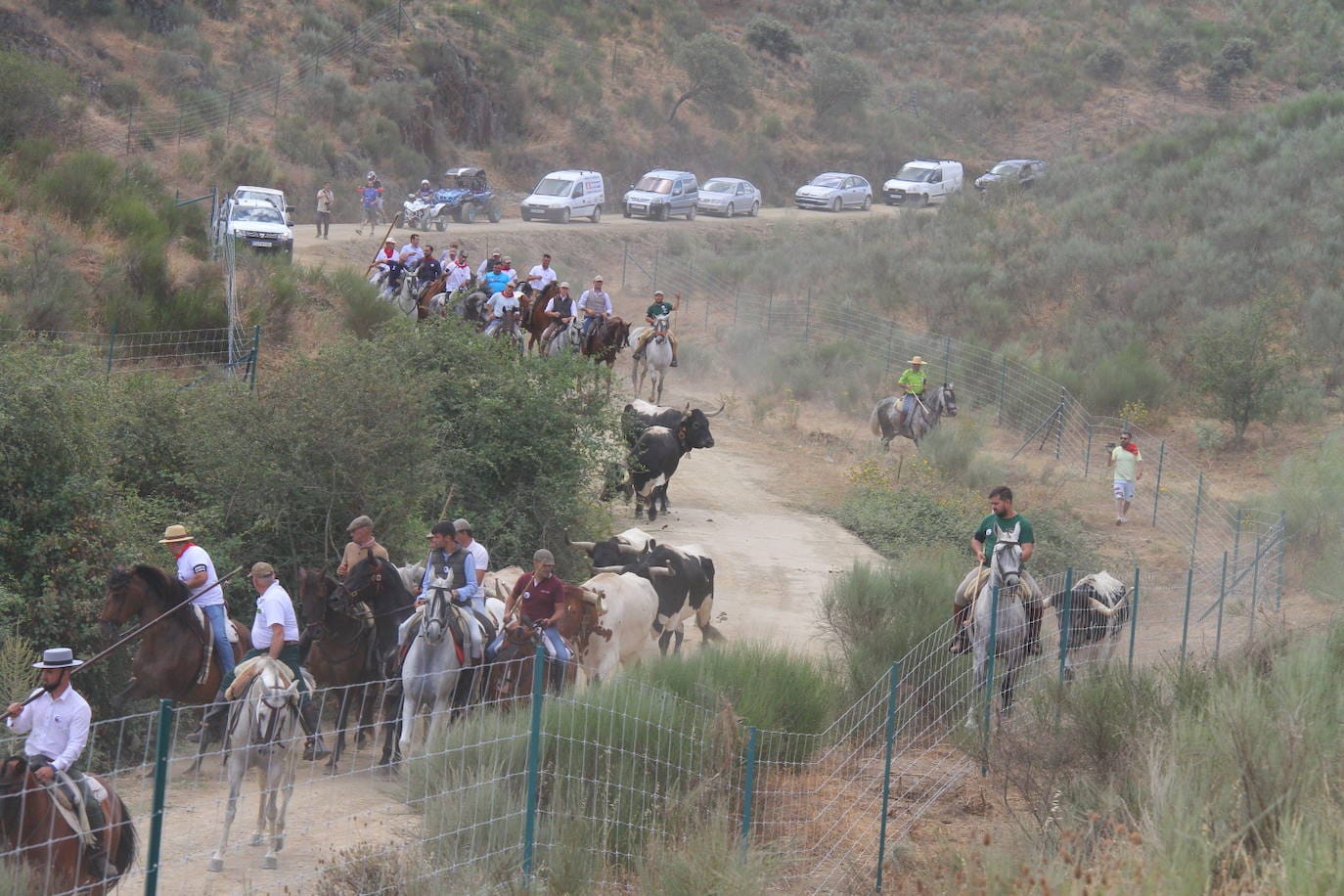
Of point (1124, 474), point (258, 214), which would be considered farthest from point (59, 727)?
point (258, 214)

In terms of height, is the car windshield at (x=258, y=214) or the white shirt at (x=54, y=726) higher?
the car windshield at (x=258, y=214)

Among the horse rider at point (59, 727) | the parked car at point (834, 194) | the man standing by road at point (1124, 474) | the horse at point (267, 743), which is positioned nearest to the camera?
the horse rider at point (59, 727)

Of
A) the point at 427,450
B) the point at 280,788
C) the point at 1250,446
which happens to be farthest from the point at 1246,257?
the point at 280,788

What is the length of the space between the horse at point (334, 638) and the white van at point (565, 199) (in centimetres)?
3553

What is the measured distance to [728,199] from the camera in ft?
173

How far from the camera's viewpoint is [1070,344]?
35156 millimetres

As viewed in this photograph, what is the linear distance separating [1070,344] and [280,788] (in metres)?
28.9

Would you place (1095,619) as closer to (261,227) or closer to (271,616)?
(271,616)

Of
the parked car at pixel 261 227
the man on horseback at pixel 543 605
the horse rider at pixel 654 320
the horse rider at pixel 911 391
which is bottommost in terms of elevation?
the man on horseback at pixel 543 605

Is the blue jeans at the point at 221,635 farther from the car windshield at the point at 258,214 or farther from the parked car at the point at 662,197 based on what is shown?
the parked car at the point at 662,197

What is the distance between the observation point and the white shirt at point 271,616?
1080 cm

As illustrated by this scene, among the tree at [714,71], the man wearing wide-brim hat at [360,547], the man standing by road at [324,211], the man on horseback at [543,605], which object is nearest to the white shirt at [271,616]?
the man wearing wide-brim hat at [360,547]

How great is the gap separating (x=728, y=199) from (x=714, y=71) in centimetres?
1328

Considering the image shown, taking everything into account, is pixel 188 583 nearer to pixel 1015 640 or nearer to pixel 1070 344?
pixel 1015 640
